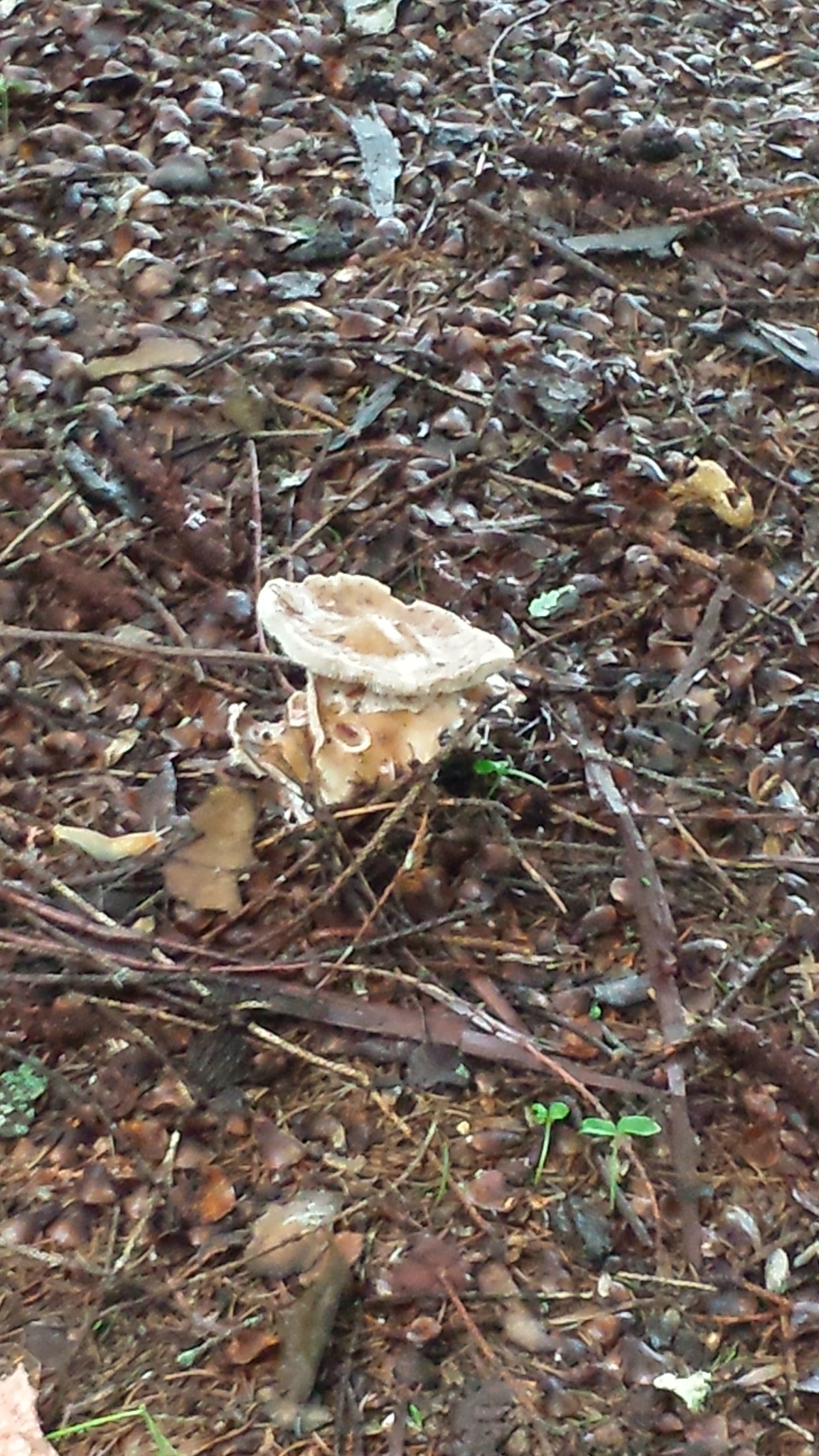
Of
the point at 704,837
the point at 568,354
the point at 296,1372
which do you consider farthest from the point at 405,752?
the point at 568,354

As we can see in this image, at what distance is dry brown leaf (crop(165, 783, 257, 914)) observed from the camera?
7.09 ft

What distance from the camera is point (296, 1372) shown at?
1.70 m

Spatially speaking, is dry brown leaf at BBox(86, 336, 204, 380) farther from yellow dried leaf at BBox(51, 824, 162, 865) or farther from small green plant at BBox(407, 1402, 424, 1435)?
small green plant at BBox(407, 1402, 424, 1435)

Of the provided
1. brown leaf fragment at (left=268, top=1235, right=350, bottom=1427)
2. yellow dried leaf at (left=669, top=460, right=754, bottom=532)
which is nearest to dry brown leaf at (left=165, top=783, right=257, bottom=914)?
brown leaf fragment at (left=268, top=1235, right=350, bottom=1427)

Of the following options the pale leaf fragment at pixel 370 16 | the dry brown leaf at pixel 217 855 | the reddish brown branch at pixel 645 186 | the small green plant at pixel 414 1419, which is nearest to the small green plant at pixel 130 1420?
the small green plant at pixel 414 1419

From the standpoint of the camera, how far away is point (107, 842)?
223cm

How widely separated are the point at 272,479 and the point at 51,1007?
1.33 meters

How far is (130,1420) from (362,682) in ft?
3.51

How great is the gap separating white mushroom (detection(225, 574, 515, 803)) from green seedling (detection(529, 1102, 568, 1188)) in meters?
0.58

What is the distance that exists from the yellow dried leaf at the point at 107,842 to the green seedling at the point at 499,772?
0.58 metres

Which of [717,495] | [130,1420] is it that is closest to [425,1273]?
[130,1420]

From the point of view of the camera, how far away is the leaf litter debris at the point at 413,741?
5.82 ft

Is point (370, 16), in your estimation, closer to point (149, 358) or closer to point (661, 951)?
point (149, 358)

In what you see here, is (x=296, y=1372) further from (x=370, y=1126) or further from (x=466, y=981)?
(x=466, y=981)
